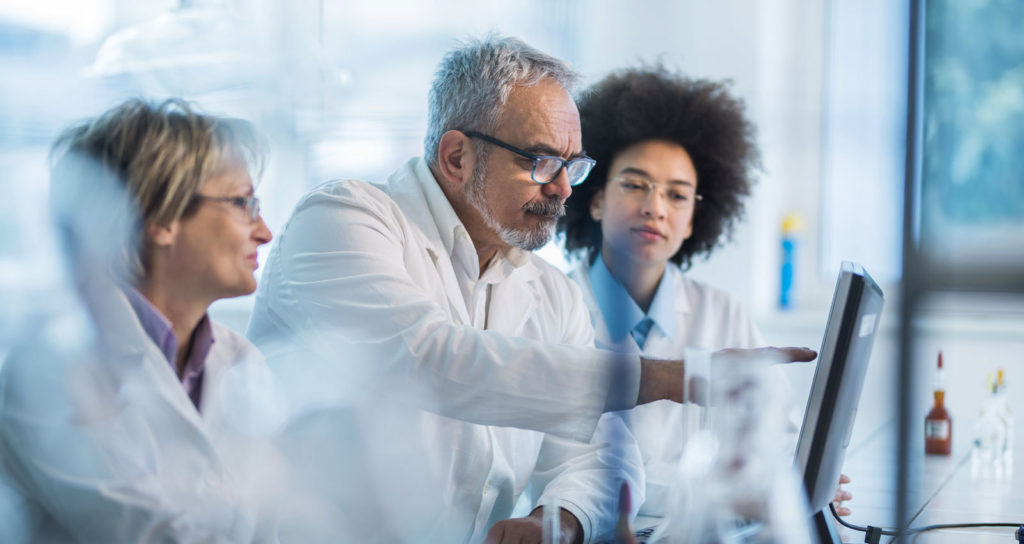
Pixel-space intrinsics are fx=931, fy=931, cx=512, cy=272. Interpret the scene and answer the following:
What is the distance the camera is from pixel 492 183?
1413 mm

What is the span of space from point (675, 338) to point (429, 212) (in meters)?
0.73

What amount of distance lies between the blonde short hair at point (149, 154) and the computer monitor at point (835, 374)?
0.69 meters

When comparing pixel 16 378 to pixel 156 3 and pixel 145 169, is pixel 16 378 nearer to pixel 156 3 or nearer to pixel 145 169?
pixel 145 169

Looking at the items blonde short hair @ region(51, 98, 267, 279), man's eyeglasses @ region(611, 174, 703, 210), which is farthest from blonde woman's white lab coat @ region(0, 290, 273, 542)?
man's eyeglasses @ region(611, 174, 703, 210)

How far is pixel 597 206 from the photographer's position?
2.02 metres

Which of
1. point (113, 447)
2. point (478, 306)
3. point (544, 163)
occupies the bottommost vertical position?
point (113, 447)

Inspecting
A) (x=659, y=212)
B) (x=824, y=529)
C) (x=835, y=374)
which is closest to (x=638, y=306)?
(x=659, y=212)

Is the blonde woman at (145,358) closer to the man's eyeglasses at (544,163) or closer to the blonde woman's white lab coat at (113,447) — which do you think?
the blonde woman's white lab coat at (113,447)

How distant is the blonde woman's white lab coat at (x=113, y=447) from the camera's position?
0.93 metres

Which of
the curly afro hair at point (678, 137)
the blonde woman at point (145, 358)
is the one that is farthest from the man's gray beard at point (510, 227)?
the curly afro hair at point (678, 137)

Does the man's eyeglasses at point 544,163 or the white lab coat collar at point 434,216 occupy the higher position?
the man's eyeglasses at point 544,163

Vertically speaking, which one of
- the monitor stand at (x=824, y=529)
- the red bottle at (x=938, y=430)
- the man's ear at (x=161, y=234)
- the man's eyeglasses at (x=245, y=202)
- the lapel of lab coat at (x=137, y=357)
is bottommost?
the red bottle at (x=938, y=430)

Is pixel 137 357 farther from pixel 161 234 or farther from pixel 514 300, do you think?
pixel 514 300

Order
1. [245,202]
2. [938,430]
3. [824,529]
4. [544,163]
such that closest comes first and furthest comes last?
[245,202]
[824,529]
[544,163]
[938,430]
